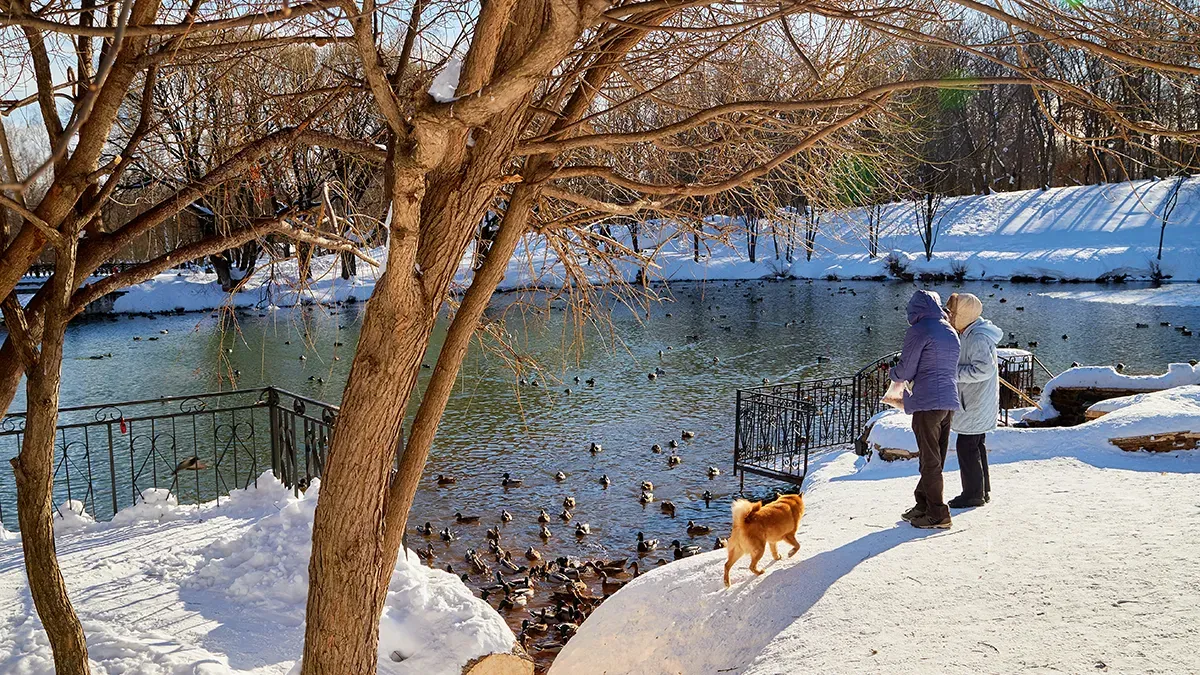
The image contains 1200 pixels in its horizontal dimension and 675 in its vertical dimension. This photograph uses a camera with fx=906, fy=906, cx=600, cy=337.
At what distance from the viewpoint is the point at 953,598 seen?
5270 mm

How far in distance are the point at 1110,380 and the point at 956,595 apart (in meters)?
8.85

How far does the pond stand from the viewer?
11.8m

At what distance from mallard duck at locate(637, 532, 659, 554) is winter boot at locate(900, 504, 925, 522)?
4538mm

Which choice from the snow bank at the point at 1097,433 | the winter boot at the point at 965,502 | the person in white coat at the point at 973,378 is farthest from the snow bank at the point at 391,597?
the snow bank at the point at 1097,433

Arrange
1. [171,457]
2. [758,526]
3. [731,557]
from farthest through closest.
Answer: [171,457]
[731,557]
[758,526]

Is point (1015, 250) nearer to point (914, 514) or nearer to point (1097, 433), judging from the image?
point (1097, 433)

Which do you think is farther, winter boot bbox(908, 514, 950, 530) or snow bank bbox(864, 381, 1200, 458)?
snow bank bbox(864, 381, 1200, 458)

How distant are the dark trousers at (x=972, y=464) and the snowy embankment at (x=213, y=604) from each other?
3656 mm

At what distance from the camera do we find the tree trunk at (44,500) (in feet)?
14.6

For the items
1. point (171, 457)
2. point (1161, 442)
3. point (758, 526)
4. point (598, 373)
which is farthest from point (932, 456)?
point (598, 373)

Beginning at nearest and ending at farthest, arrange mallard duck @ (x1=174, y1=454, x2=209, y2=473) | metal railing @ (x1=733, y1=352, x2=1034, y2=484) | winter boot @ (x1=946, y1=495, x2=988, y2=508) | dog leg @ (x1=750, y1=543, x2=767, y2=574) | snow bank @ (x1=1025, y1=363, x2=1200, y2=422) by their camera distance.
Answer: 1. dog leg @ (x1=750, y1=543, x2=767, y2=574)
2. winter boot @ (x1=946, y1=495, x2=988, y2=508)
3. mallard duck @ (x1=174, y1=454, x2=209, y2=473)
4. snow bank @ (x1=1025, y1=363, x2=1200, y2=422)
5. metal railing @ (x1=733, y1=352, x2=1034, y2=484)

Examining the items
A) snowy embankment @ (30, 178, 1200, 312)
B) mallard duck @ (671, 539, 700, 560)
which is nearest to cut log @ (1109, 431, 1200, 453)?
mallard duck @ (671, 539, 700, 560)

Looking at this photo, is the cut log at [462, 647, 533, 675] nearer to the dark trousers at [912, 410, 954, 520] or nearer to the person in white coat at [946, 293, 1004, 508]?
the dark trousers at [912, 410, 954, 520]

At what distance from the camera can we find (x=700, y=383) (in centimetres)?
2025
